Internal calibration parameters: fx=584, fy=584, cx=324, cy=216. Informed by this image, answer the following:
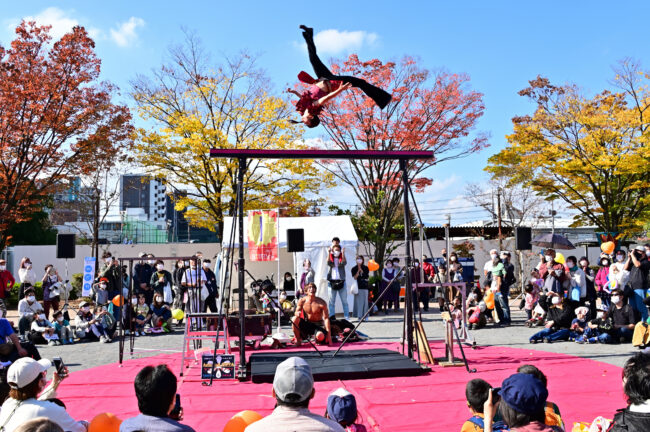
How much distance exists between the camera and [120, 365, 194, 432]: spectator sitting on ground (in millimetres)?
2904

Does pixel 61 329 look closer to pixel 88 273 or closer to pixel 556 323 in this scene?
pixel 88 273

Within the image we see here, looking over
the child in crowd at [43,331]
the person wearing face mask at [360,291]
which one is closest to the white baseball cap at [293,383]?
the child in crowd at [43,331]

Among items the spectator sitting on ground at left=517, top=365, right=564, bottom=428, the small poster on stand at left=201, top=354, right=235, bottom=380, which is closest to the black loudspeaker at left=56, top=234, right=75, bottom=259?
the small poster on stand at left=201, top=354, right=235, bottom=380

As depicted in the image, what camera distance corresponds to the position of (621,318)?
35.7 ft

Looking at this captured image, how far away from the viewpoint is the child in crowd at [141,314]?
13.5 metres

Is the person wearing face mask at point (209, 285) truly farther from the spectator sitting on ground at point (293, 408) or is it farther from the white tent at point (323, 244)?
the spectator sitting on ground at point (293, 408)

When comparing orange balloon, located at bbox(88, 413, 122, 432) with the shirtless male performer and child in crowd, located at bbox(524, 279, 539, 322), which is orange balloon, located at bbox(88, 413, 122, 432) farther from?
child in crowd, located at bbox(524, 279, 539, 322)

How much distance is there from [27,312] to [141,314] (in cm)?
267

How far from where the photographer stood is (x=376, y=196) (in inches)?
859

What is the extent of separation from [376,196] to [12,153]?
1207 centimetres

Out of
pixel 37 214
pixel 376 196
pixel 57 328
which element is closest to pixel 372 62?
pixel 376 196

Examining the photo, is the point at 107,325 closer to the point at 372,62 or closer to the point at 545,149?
the point at 372,62

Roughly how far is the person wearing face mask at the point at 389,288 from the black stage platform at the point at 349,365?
7036 mm

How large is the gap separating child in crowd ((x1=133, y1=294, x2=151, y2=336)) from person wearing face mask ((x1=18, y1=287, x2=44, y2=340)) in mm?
2169
